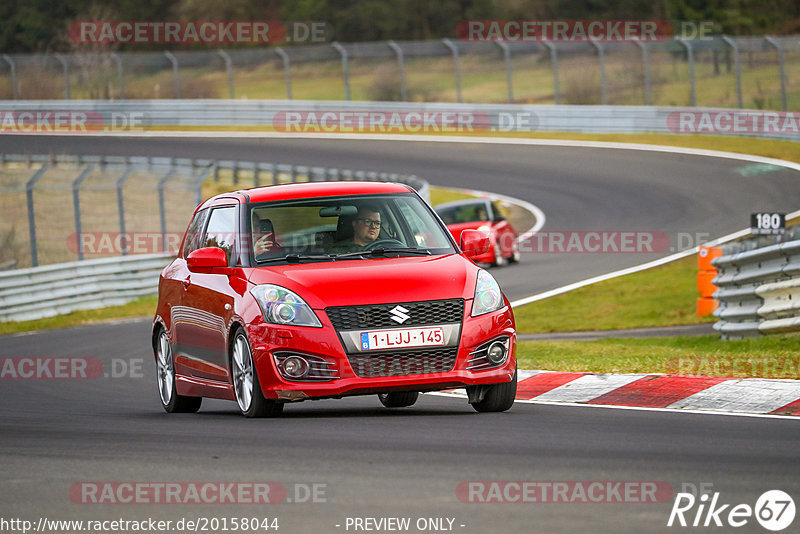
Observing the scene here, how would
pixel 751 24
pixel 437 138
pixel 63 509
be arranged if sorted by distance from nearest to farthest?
pixel 63 509, pixel 437 138, pixel 751 24

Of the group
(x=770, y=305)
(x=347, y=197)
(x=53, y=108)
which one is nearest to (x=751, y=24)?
(x=53, y=108)

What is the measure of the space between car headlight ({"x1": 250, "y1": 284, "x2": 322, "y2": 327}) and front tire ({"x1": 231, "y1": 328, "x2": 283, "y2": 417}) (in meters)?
0.27

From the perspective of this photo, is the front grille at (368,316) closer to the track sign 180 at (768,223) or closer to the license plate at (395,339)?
the license plate at (395,339)

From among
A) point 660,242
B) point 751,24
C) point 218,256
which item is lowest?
point 660,242

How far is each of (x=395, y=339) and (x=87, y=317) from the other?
1591 cm

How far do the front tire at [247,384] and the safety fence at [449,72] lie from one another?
35693mm

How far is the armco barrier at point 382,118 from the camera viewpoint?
43594mm

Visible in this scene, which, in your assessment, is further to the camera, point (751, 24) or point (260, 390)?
point (751, 24)

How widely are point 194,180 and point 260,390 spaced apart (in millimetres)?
17962

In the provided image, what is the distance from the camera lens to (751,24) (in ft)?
217

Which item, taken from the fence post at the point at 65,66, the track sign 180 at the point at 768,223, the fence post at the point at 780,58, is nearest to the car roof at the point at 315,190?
the track sign 180 at the point at 768,223

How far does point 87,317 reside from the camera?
23641mm

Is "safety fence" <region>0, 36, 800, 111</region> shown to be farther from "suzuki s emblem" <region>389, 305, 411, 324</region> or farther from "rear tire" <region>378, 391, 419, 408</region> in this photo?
"suzuki s emblem" <region>389, 305, 411, 324</region>

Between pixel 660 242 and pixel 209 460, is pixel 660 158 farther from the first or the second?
pixel 209 460
